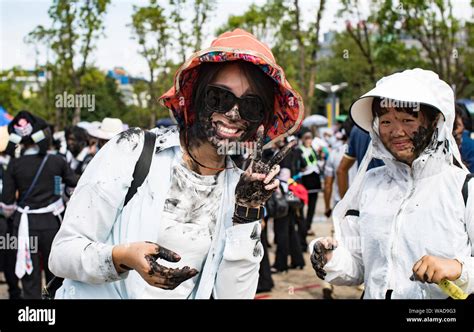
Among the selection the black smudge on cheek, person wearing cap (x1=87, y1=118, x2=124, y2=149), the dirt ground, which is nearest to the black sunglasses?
the black smudge on cheek

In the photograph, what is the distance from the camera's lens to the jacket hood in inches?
84.1

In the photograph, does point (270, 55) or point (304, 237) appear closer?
point (270, 55)

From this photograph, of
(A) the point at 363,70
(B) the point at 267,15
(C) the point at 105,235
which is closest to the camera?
(C) the point at 105,235

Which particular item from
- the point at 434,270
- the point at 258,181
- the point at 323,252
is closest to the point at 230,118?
the point at 258,181

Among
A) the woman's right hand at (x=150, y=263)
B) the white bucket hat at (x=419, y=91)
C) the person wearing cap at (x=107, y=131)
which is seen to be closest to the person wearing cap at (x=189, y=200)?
the woman's right hand at (x=150, y=263)

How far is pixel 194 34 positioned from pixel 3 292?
4.61 meters

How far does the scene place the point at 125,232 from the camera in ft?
6.73

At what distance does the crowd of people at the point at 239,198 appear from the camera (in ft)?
6.54

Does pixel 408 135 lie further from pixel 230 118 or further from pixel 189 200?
pixel 189 200

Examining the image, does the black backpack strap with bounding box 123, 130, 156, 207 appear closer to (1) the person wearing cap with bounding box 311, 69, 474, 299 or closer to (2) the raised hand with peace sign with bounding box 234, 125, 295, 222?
(2) the raised hand with peace sign with bounding box 234, 125, 295, 222

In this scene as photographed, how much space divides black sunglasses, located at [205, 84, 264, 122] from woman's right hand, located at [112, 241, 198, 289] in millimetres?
538

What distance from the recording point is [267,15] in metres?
13.7
